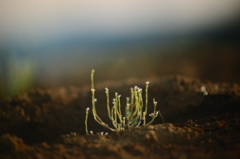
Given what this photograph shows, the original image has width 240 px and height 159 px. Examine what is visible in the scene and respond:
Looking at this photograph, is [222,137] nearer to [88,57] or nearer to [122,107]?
[122,107]

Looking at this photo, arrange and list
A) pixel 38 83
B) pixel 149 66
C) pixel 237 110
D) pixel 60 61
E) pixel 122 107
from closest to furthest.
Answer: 1. pixel 237 110
2. pixel 122 107
3. pixel 38 83
4. pixel 149 66
5. pixel 60 61

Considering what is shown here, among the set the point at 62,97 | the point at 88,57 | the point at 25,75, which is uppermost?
the point at 88,57

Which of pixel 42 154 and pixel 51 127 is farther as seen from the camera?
pixel 51 127

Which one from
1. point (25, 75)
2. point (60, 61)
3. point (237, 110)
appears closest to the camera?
point (237, 110)

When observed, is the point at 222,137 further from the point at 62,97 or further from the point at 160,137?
the point at 62,97

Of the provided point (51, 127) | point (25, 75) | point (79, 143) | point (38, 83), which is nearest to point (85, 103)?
point (51, 127)

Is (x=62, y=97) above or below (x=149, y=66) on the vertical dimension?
below

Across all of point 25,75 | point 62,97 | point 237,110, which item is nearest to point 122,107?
point 62,97
